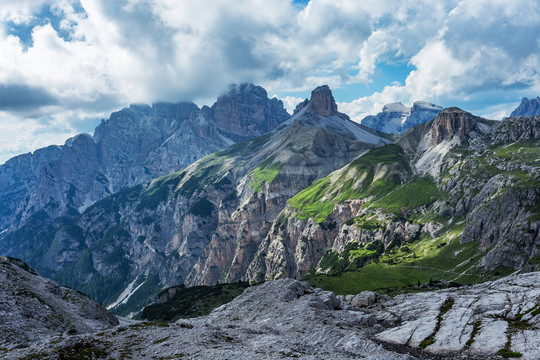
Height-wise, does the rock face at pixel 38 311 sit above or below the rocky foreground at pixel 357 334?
above

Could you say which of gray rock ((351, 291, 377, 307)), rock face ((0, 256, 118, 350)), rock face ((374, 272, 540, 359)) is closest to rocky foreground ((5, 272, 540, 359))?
rock face ((374, 272, 540, 359))

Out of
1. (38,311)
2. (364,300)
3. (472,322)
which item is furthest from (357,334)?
(38,311)

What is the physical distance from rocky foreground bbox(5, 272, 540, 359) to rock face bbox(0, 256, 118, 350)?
16.9 m

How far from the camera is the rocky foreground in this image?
4403 cm

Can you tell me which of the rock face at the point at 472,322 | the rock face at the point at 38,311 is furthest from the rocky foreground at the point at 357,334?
the rock face at the point at 38,311

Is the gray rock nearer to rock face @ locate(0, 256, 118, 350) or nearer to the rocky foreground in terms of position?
the rocky foreground

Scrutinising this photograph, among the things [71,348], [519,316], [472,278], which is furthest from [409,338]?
[472,278]

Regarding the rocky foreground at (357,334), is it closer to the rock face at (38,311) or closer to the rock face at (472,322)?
the rock face at (472,322)

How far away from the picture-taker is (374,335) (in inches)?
2184

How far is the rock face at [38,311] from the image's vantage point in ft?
209

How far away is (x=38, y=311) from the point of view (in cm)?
7400

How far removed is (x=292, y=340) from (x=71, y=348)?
1241 inches

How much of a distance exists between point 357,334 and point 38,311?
69.3 meters

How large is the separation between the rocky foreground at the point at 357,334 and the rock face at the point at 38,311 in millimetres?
16870
